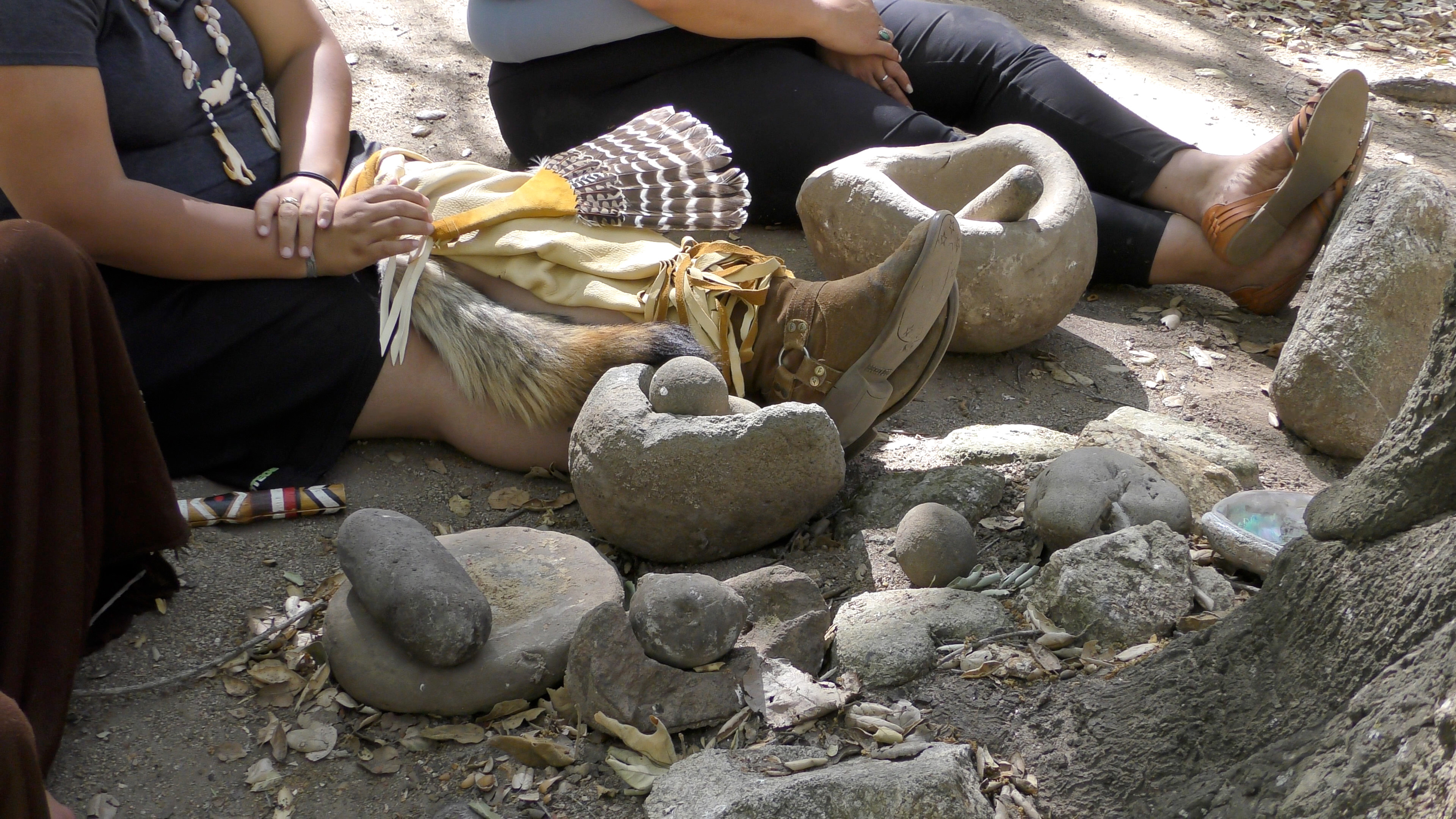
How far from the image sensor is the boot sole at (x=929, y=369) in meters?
2.31

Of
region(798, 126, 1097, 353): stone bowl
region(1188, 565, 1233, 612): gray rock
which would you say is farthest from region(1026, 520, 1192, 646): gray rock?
region(798, 126, 1097, 353): stone bowl

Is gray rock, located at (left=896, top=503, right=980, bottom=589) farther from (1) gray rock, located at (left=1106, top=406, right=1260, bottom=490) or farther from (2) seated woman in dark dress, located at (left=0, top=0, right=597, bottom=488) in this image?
(2) seated woman in dark dress, located at (left=0, top=0, right=597, bottom=488)

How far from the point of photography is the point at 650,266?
2361 millimetres

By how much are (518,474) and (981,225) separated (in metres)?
1.30

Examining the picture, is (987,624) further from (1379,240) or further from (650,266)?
(1379,240)

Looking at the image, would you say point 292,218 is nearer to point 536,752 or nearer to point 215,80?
point 215,80

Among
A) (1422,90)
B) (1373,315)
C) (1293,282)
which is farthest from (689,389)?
(1422,90)

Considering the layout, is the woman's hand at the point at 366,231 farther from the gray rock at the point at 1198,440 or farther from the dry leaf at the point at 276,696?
the gray rock at the point at 1198,440

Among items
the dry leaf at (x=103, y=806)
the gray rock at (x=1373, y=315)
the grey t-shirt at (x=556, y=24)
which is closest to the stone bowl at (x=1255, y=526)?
the gray rock at (x=1373, y=315)

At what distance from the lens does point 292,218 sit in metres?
2.15

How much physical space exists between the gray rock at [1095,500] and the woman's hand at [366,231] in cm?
140

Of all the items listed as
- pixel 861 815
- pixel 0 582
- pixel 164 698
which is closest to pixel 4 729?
pixel 0 582

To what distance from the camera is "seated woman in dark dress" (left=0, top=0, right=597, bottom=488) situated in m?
1.94

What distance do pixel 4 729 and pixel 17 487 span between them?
0.54 metres
